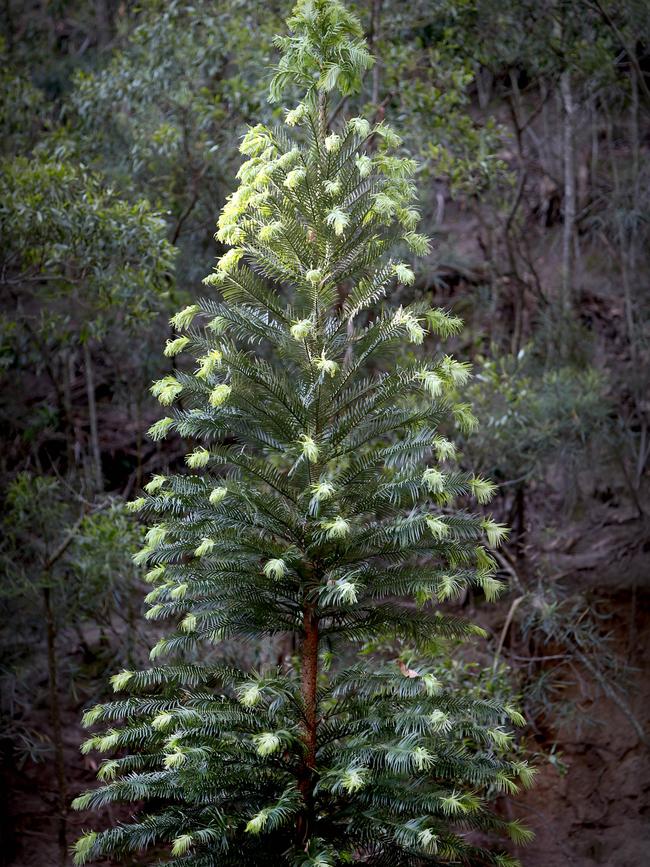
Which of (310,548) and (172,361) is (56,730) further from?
(172,361)

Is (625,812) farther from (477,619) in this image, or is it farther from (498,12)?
(498,12)

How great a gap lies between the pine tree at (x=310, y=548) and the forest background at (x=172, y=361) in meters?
2.66

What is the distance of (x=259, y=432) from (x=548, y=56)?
7.44 meters

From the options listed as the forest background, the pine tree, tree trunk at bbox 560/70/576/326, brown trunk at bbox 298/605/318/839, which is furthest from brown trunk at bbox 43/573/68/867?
tree trunk at bbox 560/70/576/326

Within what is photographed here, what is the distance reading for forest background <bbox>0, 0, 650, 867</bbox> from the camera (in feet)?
30.7

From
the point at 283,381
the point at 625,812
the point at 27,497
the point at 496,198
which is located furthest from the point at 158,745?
the point at 496,198

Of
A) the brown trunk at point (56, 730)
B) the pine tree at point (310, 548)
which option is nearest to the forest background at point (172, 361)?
the brown trunk at point (56, 730)

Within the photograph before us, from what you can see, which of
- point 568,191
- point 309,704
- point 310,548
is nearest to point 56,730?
point 309,704

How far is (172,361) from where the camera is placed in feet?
44.1

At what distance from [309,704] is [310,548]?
40.4 inches

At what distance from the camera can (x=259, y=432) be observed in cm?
620

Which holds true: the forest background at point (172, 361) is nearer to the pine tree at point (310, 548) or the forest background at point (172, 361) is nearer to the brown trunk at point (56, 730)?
the brown trunk at point (56, 730)

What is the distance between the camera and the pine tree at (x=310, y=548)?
559 centimetres

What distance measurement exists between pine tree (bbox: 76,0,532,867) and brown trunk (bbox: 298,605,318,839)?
1 centimetres
